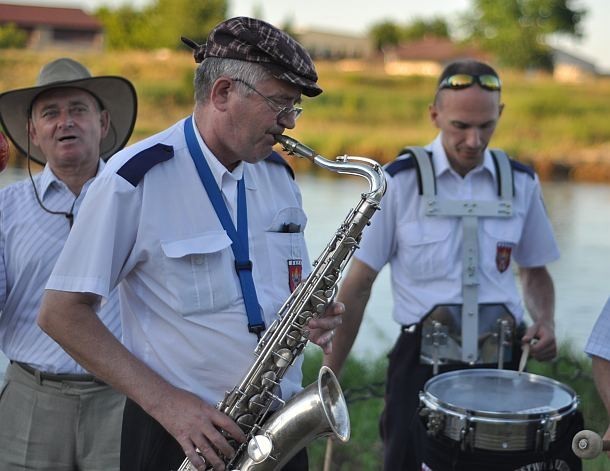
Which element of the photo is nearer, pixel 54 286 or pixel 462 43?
pixel 54 286

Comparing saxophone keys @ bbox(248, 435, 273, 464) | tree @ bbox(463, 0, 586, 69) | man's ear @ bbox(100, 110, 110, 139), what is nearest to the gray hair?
saxophone keys @ bbox(248, 435, 273, 464)

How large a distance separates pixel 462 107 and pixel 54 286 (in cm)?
188

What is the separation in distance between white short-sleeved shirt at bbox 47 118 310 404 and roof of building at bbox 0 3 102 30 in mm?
47903

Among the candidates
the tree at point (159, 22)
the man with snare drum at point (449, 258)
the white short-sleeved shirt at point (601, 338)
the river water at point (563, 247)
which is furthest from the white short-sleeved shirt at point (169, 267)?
the tree at point (159, 22)

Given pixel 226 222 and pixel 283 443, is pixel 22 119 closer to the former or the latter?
pixel 226 222

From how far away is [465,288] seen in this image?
3.65 m

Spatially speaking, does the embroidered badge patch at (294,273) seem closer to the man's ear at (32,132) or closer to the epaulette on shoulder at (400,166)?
the epaulette on shoulder at (400,166)

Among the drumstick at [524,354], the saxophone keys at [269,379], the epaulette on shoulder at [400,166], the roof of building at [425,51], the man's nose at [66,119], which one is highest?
the roof of building at [425,51]

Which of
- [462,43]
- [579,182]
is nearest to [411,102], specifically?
[579,182]

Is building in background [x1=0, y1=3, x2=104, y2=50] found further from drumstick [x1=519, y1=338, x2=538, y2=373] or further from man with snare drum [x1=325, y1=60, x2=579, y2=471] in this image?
drumstick [x1=519, y1=338, x2=538, y2=373]

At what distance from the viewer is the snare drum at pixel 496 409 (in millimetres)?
2973

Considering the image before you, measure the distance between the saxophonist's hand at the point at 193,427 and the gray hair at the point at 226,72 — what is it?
31.6 inches

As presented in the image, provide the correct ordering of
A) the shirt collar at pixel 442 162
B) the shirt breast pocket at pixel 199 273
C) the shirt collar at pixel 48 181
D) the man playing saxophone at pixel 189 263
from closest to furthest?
the man playing saxophone at pixel 189 263
the shirt breast pocket at pixel 199 273
the shirt collar at pixel 48 181
the shirt collar at pixel 442 162

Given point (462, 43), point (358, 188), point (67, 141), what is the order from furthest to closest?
point (462, 43) → point (358, 188) → point (67, 141)
